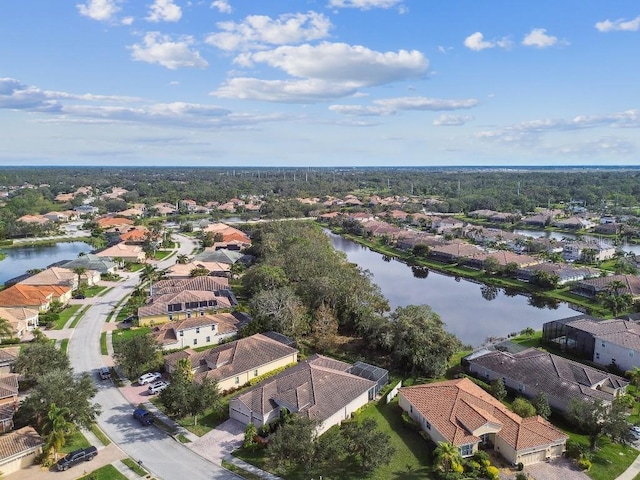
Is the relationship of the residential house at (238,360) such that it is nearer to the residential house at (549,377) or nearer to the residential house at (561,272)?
the residential house at (549,377)

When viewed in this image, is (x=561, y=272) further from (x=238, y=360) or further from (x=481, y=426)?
(x=238, y=360)

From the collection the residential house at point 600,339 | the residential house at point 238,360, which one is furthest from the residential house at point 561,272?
the residential house at point 238,360

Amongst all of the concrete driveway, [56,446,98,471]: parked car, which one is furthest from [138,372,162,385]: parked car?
[56,446,98,471]: parked car

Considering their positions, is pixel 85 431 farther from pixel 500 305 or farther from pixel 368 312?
pixel 500 305

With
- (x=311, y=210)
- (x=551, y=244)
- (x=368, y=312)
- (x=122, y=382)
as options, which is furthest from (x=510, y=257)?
(x=311, y=210)

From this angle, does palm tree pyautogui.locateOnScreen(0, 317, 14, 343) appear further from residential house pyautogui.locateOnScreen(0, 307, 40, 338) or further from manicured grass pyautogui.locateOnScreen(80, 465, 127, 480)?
manicured grass pyautogui.locateOnScreen(80, 465, 127, 480)

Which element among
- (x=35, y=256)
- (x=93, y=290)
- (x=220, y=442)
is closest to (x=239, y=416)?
(x=220, y=442)
